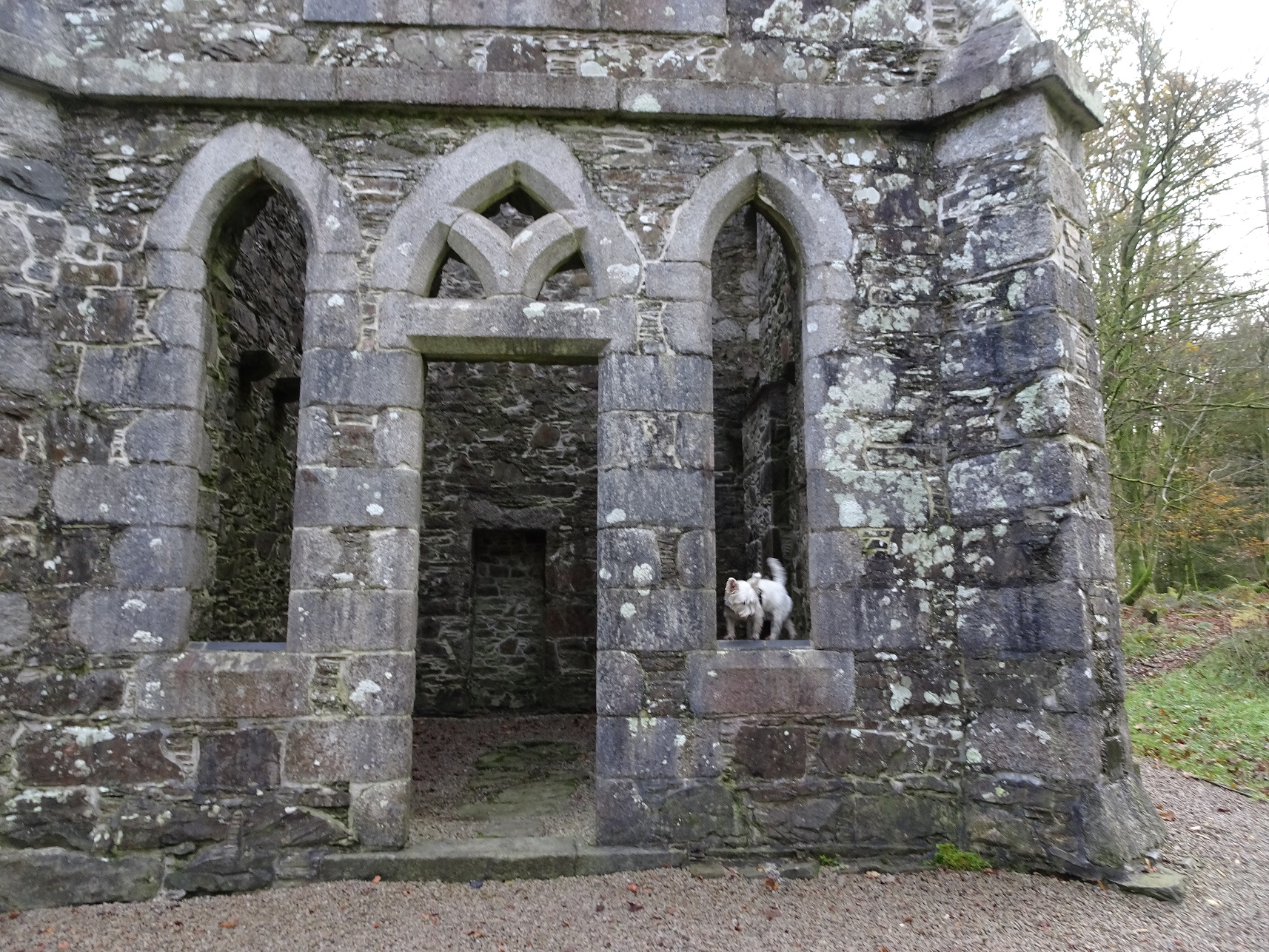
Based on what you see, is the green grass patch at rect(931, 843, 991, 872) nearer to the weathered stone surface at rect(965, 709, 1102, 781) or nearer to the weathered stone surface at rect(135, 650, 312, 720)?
the weathered stone surface at rect(965, 709, 1102, 781)

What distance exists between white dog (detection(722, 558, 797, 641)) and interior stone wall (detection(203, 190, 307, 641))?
305 centimetres

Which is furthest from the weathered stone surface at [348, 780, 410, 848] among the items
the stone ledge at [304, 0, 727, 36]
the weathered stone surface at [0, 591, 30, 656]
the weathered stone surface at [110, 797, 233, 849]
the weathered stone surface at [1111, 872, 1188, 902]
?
the stone ledge at [304, 0, 727, 36]


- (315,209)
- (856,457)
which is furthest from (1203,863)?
(315,209)

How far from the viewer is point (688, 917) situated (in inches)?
139

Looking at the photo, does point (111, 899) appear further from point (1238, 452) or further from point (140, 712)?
point (1238, 452)

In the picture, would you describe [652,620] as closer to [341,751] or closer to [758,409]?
[341,751]

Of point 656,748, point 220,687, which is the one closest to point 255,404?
point 220,687

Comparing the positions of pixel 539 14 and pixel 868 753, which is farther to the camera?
pixel 539 14

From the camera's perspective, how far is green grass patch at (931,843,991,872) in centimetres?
392

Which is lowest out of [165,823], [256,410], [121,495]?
[165,823]

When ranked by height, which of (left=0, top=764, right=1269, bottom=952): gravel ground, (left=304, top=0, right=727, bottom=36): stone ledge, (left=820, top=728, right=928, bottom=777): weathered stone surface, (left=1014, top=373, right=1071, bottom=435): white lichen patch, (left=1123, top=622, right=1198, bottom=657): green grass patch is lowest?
(left=0, top=764, right=1269, bottom=952): gravel ground

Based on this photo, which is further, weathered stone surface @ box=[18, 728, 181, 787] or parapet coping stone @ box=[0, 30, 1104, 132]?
parapet coping stone @ box=[0, 30, 1104, 132]

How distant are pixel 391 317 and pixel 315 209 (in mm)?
697

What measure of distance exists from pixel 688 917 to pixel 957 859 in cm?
139
